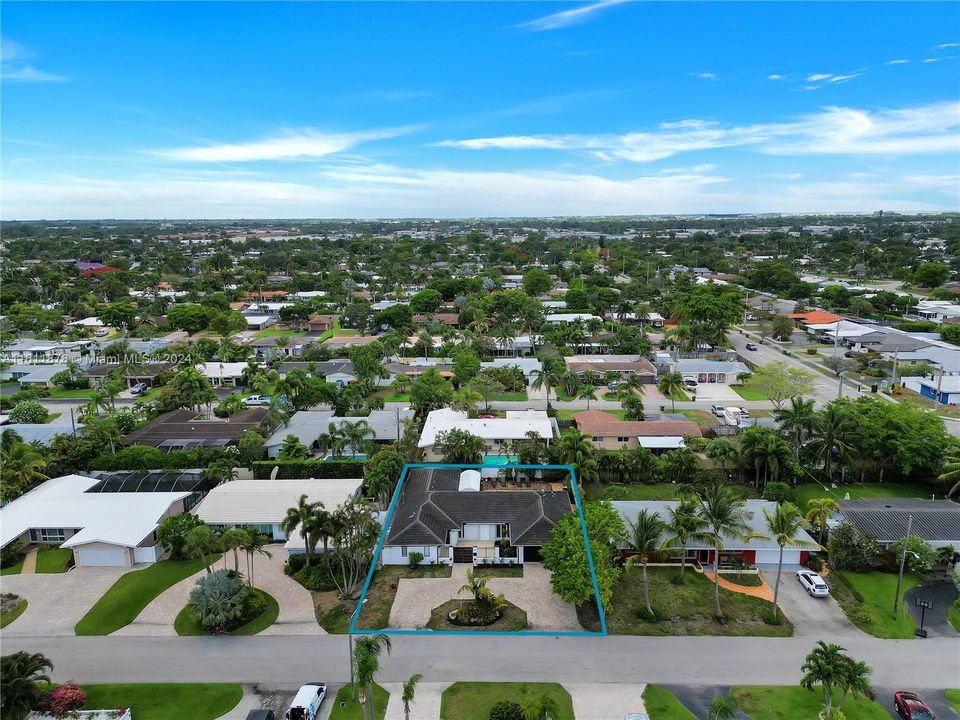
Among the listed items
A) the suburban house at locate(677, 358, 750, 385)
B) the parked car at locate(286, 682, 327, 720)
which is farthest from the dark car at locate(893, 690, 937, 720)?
the suburban house at locate(677, 358, 750, 385)

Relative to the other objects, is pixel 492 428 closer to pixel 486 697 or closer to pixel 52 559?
pixel 486 697

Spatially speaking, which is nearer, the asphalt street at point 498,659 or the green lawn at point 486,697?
the green lawn at point 486,697

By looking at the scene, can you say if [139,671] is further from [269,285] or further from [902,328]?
[269,285]

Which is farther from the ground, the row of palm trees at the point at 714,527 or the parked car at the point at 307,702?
the row of palm trees at the point at 714,527

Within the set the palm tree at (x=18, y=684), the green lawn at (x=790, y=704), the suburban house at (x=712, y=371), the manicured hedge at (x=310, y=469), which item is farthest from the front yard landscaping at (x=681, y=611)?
the suburban house at (x=712, y=371)

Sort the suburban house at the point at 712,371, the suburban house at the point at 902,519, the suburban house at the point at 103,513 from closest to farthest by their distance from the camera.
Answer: the suburban house at the point at 902,519, the suburban house at the point at 103,513, the suburban house at the point at 712,371

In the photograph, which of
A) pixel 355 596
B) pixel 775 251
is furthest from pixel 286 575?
pixel 775 251

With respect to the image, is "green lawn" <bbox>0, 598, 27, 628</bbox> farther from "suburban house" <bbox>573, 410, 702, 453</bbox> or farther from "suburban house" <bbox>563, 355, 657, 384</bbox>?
"suburban house" <bbox>563, 355, 657, 384</bbox>

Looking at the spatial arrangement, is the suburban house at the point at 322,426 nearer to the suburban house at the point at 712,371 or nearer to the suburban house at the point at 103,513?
the suburban house at the point at 103,513
